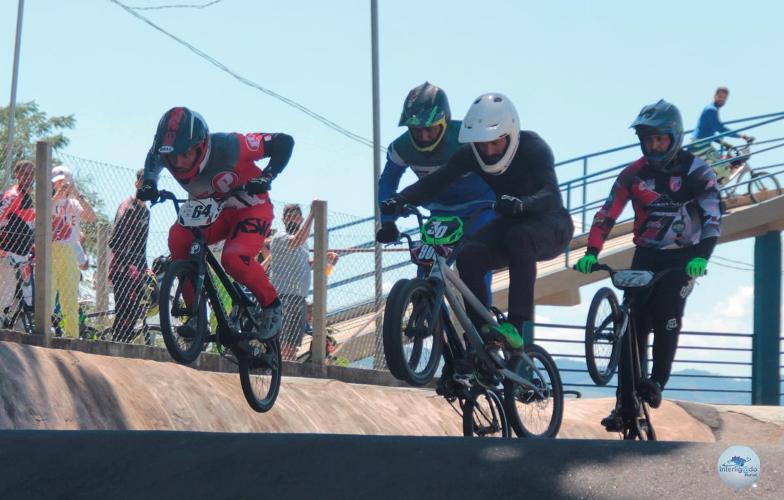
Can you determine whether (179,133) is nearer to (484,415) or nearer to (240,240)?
(240,240)

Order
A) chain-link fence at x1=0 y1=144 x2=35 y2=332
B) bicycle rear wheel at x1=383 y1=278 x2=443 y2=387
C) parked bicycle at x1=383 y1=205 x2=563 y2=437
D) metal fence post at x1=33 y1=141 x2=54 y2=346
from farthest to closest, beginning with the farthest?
chain-link fence at x1=0 y1=144 x2=35 y2=332 < metal fence post at x1=33 y1=141 x2=54 y2=346 < parked bicycle at x1=383 y1=205 x2=563 y2=437 < bicycle rear wheel at x1=383 y1=278 x2=443 y2=387

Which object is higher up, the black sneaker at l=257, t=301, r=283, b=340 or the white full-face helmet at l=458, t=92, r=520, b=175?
the white full-face helmet at l=458, t=92, r=520, b=175

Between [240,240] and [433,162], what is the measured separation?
1.25 m

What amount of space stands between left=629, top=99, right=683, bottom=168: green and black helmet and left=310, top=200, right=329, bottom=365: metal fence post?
13.9ft

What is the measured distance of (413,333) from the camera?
6.93 m

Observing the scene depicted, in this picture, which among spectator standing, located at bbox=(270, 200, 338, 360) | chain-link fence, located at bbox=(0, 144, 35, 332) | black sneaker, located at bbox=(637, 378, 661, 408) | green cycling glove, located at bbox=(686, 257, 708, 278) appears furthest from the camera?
spectator standing, located at bbox=(270, 200, 338, 360)

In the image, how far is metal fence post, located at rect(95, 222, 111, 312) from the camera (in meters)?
9.98

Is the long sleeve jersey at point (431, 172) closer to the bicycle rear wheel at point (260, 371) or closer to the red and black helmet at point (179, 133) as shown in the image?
the red and black helmet at point (179, 133)

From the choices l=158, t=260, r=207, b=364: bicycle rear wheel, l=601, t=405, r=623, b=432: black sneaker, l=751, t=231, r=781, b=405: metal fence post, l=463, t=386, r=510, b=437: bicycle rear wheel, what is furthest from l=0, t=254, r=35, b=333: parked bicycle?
l=751, t=231, r=781, b=405: metal fence post

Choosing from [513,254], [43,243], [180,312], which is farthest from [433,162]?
[43,243]

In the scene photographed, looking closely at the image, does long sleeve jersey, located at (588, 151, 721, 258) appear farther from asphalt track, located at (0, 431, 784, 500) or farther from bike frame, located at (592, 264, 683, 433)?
asphalt track, located at (0, 431, 784, 500)

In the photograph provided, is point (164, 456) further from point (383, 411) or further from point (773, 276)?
point (773, 276)

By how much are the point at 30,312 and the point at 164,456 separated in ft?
18.2

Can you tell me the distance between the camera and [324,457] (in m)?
4.14
